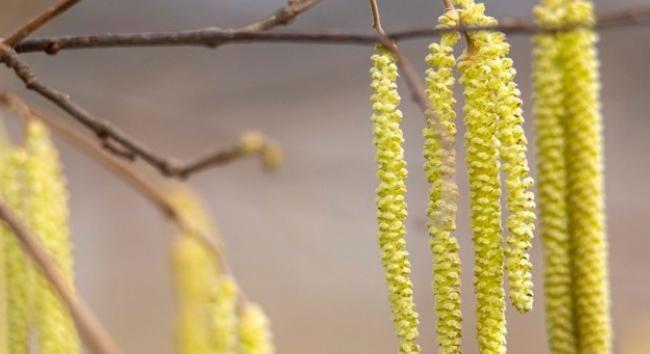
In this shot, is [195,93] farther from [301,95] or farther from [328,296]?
[328,296]

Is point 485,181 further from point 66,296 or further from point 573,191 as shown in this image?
point 66,296

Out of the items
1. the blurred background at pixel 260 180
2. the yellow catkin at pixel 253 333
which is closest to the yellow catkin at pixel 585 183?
the yellow catkin at pixel 253 333

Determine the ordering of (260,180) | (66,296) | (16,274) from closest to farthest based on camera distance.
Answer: (66,296) < (16,274) < (260,180)

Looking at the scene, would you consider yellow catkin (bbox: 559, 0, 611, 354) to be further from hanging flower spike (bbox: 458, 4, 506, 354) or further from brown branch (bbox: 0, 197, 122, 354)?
brown branch (bbox: 0, 197, 122, 354)

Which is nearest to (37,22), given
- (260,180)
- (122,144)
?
(122,144)

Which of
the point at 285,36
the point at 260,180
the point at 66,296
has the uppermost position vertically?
the point at 260,180
